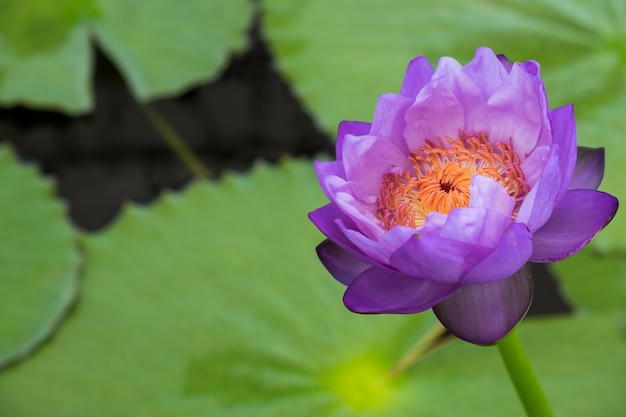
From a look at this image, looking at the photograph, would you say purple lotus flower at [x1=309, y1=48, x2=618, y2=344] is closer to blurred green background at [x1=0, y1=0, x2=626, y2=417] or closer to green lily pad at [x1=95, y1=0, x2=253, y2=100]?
blurred green background at [x1=0, y1=0, x2=626, y2=417]

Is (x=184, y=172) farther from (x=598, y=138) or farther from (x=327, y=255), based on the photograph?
(x=327, y=255)

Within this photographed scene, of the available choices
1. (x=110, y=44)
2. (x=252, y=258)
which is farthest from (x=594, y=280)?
(x=110, y=44)

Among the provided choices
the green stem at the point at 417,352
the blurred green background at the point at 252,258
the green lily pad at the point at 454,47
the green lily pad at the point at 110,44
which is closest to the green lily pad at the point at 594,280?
the blurred green background at the point at 252,258

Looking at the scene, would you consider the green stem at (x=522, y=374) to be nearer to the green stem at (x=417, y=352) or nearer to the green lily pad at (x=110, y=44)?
the green stem at (x=417, y=352)

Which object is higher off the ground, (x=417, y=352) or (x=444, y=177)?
(x=444, y=177)

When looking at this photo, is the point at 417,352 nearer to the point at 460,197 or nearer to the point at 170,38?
the point at 460,197

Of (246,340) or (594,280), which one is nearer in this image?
(246,340)

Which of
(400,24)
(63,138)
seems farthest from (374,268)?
(63,138)
